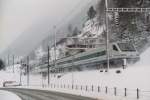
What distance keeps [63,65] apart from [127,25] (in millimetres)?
8944

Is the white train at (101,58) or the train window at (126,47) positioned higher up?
the train window at (126,47)

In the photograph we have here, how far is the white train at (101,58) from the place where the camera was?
3684 centimetres

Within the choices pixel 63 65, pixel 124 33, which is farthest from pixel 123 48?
pixel 63 65

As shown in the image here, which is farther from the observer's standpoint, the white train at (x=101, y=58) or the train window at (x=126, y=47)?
the train window at (x=126, y=47)

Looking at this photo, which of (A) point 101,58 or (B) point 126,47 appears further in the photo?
(B) point 126,47

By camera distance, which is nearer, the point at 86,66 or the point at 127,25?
the point at 86,66

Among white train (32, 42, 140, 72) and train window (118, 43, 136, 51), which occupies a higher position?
train window (118, 43, 136, 51)

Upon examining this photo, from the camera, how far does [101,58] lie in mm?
37562

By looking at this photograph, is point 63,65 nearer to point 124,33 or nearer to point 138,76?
point 124,33

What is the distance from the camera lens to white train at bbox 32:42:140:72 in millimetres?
36844

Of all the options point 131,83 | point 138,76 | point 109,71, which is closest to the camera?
point 131,83

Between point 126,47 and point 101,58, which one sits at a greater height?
point 126,47

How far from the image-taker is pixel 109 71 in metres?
35.1

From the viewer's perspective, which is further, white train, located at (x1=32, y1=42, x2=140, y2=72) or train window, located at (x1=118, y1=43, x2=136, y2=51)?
train window, located at (x1=118, y1=43, x2=136, y2=51)
